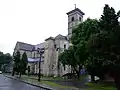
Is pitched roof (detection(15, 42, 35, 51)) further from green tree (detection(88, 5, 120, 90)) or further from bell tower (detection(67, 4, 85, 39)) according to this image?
green tree (detection(88, 5, 120, 90))

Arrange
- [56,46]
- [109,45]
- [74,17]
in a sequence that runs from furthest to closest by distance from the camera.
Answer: [56,46], [74,17], [109,45]

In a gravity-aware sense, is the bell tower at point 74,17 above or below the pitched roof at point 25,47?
above

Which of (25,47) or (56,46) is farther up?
(25,47)

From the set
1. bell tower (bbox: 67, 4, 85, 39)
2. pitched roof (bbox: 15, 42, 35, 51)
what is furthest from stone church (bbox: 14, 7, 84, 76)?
pitched roof (bbox: 15, 42, 35, 51)

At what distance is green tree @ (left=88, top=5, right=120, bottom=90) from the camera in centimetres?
1383

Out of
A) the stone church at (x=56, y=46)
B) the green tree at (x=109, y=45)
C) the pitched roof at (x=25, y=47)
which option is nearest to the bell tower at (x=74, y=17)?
the stone church at (x=56, y=46)

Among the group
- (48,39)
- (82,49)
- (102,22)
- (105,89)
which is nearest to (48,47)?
(48,39)

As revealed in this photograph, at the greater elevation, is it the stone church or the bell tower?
the bell tower

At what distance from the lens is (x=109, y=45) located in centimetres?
1437

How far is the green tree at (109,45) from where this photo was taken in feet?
45.4

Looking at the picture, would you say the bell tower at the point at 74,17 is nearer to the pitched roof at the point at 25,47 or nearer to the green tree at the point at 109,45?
the pitched roof at the point at 25,47

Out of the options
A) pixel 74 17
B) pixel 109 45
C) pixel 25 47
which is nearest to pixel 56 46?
pixel 74 17

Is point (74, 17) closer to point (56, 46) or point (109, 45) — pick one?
point (56, 46)

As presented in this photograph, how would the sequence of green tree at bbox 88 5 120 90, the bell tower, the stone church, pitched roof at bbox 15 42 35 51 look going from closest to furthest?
green tree at bbox 88 5 120 90 < the stone church < the bell tower < pitched roof at bbox 15 42 35 51
